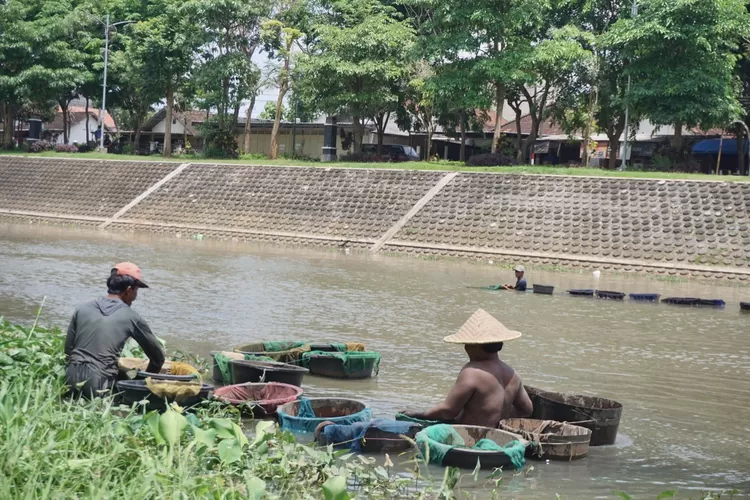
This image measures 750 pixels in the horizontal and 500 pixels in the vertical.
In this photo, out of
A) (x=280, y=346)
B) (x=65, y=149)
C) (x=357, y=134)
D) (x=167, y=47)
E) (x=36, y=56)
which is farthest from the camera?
(x=36, y=56)

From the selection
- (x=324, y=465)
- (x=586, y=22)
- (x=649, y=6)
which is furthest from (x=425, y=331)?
(x=586, y=22)

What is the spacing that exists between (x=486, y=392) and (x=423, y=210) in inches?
844

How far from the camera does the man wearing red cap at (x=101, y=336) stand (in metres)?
7.14

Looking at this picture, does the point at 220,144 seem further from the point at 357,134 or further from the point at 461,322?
the point at 461,322

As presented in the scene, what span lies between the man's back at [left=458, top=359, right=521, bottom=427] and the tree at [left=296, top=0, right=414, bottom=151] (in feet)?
101

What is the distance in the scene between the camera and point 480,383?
723 centimetres

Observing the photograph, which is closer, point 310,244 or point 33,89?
point 310,244

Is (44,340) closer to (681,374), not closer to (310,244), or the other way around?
(681,374)

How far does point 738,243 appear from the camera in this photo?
2336 cm

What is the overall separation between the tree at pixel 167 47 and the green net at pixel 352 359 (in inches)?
1338

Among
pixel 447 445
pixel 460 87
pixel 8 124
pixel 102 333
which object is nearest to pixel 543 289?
pixel 447 445

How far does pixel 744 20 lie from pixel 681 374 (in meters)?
24.5

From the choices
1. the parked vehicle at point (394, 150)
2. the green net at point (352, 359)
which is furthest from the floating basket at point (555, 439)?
the parked vehicle at point (394, 150)

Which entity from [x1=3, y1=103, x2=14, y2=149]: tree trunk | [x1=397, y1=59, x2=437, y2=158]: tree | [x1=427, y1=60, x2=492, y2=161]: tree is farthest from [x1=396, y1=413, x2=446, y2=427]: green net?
[x1=3, y1=103, x2=14, y2=149]: tree trunk
